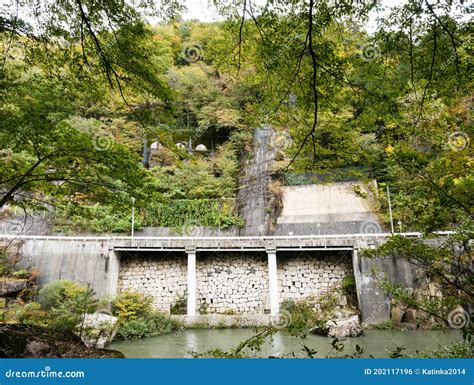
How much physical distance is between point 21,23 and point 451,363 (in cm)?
559

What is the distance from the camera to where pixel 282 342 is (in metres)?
8.84

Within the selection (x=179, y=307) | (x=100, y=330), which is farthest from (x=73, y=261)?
(x=179, y=307)

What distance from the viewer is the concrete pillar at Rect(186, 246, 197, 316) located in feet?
43.8

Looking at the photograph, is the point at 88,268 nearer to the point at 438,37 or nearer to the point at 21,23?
the point at 21,23

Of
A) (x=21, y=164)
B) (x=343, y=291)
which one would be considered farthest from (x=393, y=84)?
(x=343, y=291)

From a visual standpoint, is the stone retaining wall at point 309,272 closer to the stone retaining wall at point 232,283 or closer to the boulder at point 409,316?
the stone retaining wall at point 232,283

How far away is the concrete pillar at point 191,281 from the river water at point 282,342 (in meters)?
1.69

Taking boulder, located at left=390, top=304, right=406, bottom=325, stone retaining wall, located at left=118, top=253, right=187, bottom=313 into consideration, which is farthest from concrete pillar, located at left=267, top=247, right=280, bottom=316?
boulder, located at left=390, top=304, right=406, bottom=325

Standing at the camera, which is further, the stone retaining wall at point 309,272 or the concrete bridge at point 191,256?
the stone retaining wall at point 309,272

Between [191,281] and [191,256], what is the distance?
40.5 inches

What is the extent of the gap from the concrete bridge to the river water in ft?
6.30

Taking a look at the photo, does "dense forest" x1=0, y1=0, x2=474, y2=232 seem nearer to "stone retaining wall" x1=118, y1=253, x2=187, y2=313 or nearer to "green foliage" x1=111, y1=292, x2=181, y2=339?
"green foliage" x1=111, y1=292, x2=181, y2=339

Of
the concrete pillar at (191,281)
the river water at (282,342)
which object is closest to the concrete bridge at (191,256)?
the concrete pillar at (191,281)

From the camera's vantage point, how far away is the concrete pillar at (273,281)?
43.5ft
